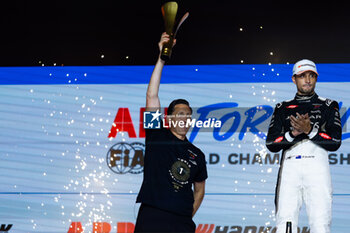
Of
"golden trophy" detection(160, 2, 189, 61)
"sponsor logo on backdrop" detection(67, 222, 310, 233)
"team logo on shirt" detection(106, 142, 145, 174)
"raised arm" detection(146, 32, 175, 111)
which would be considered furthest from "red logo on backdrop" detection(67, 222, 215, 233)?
"golden trophy" detection(160, 2, 189, 61)

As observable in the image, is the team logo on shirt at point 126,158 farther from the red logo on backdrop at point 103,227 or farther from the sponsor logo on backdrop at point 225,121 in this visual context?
the red logo on backdrop at point 103,227

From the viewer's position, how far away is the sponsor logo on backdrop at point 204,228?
3445 mm

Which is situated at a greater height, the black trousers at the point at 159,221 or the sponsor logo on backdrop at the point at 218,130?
the sponsor logo on backdrop at the point at 218,130

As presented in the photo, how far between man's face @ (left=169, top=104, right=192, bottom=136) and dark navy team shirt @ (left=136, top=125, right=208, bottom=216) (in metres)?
0.07

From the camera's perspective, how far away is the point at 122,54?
3729 mm

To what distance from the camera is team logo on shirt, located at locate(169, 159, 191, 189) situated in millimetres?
3006

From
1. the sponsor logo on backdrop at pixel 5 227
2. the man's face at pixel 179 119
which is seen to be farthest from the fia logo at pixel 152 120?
the sponsor logo on backdrop at pixel 5 227

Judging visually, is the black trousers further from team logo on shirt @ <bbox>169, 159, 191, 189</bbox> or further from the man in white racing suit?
the man in white racing suit

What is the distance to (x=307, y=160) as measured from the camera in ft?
10.2

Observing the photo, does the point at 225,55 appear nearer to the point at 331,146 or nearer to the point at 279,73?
the point at 279,73

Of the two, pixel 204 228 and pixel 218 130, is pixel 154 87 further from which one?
pixel 204 228

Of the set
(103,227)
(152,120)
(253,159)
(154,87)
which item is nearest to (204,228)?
(253,159)

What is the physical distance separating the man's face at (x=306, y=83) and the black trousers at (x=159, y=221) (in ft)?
3.56

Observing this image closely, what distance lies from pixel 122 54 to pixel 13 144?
952mm
